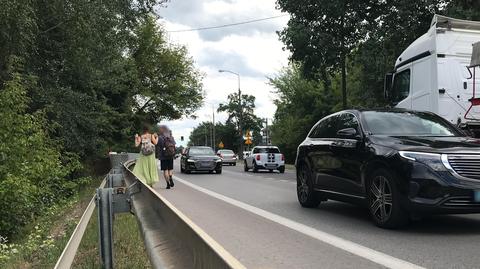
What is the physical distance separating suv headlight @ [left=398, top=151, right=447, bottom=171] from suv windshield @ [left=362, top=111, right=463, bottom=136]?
1076 millimetres

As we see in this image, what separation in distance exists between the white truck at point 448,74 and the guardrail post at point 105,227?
8.85 m

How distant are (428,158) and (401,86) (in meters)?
7.49

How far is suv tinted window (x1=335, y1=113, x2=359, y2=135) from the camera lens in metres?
8.89

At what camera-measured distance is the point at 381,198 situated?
7684 millimetres

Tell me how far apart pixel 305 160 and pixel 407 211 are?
3.37 metres

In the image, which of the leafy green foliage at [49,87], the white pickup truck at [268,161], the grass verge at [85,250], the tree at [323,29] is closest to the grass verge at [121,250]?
the grass verge at [85,250]

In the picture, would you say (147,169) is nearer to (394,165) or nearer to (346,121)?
(346,121)

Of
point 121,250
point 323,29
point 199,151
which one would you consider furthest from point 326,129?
point 323,29

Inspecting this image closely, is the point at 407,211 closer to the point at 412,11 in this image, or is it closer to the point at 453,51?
the point at 453,51

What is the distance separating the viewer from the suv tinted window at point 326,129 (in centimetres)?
972

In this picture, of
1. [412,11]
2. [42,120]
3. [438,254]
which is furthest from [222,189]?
[412,11]

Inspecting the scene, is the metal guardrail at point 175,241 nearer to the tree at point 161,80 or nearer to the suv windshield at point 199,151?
the suv windshield at point 199,151

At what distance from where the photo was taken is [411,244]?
6.66 m

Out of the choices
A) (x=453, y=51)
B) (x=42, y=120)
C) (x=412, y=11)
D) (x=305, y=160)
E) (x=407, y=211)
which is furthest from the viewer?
(x=412, y=11)
